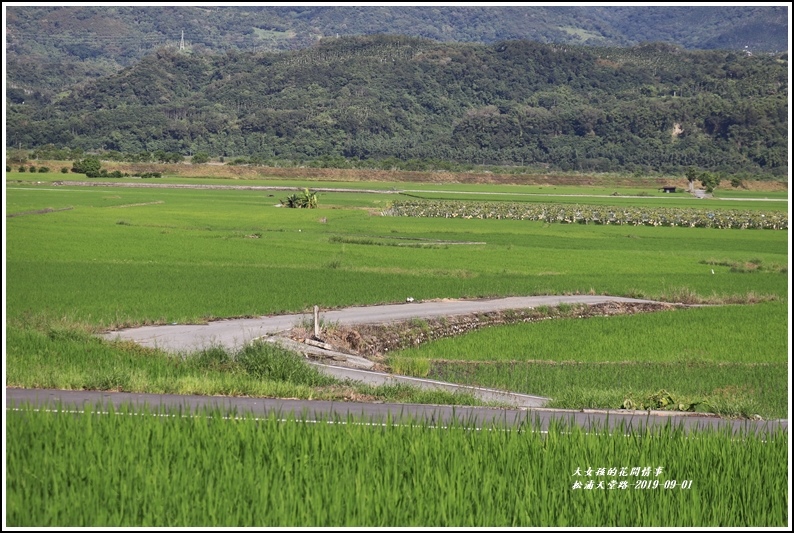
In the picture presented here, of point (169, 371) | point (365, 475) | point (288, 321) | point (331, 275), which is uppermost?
point (365, 475)

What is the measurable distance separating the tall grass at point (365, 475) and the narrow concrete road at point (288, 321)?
863cm

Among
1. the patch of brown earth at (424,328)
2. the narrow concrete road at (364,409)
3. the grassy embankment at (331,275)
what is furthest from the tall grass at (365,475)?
the patch of brown earth at (424,328)

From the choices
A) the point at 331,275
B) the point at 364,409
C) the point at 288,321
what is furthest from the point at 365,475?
the point at 331,275

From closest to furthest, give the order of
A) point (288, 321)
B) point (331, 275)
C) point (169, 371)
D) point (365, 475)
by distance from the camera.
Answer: point (365, 475)
point (169, 371)
point (288, 321)
point (331, 275)

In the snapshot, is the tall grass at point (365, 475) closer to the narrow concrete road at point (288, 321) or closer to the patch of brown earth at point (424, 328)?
the narrow concrete road at point (288, 321)

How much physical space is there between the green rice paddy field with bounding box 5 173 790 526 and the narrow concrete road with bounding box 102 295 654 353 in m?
0.93

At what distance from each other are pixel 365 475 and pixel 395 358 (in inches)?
436

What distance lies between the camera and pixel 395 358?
1970cm

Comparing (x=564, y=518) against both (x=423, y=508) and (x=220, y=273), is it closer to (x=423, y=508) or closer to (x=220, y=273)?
(x=423, y=508)

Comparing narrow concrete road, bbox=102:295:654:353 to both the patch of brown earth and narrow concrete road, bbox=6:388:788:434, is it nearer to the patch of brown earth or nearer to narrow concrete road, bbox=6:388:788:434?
the patch of brown earth

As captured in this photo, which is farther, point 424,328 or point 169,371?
point 424,328

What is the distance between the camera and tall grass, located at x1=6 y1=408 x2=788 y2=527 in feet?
24.7

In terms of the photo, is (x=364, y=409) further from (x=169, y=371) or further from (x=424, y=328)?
(x=424, y=328)

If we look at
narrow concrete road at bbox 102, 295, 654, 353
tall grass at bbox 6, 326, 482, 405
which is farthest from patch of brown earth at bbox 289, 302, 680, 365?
tall grass at bbox 6, 326, 482, 405
